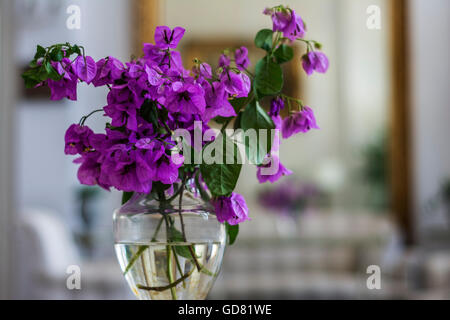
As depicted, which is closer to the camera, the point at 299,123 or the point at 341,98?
the point at 299,123

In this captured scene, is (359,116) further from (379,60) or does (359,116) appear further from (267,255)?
(267,255)

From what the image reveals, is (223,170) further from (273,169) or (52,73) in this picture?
(52,73)

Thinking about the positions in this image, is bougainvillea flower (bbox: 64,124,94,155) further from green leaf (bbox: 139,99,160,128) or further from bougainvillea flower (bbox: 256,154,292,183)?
bougainvillea flower (bbox: 256,154,292,183)

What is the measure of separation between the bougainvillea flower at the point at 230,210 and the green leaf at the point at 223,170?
0.06 feet

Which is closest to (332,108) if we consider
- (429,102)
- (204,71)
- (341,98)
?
(341,98)

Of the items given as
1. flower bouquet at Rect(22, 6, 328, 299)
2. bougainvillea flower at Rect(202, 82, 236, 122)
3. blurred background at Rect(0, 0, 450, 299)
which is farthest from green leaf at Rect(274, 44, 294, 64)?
blurred background at Rect(0, 0, 450, 299)

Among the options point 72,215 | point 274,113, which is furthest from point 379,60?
point 274,113

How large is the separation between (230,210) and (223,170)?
46mm

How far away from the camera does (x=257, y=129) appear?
670mm

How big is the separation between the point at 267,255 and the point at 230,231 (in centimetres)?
279

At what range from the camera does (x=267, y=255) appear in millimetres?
3469

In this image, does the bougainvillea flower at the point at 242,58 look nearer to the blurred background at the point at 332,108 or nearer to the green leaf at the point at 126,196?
the green leaf at the point at 126,196

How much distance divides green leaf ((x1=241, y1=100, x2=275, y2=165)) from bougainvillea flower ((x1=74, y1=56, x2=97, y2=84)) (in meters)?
0.18
